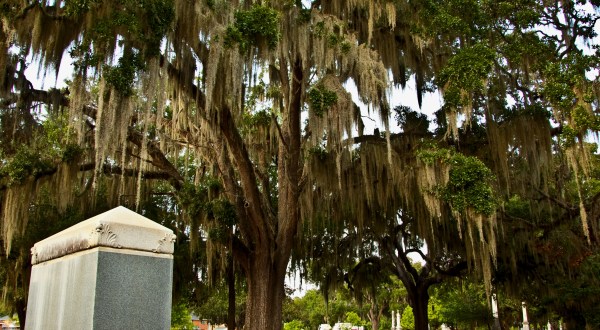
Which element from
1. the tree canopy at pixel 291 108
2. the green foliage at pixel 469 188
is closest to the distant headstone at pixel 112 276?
the tree canopy at pixel 291 108

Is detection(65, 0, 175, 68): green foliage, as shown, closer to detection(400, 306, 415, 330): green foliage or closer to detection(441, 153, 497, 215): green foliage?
detection(441, 153, 497, 215): green foliage

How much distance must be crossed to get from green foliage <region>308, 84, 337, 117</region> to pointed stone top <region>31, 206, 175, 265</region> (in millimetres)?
5003

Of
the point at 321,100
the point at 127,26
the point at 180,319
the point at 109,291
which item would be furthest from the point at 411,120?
the point at 180,319

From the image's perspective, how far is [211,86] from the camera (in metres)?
7.03

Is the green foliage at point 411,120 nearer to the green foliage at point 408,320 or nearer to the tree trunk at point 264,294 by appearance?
the tree trunk at point 264,294

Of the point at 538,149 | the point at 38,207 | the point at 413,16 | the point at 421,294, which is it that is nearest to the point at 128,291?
the point at 413,16

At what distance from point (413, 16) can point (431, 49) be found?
81 cm

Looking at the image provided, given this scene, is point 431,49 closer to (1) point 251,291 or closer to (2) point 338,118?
(2) point 338,118

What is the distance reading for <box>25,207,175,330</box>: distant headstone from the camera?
257 centimetres

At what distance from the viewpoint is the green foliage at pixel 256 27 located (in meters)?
7.09

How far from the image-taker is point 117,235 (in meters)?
2.65

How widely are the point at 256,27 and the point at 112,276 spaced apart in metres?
5.15

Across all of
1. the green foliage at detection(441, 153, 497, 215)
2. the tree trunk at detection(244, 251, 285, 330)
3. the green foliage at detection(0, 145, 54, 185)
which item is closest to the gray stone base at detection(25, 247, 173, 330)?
the green foliage at detection(441, 153, 497, 215)

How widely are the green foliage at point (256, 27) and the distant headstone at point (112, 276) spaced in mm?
4704
